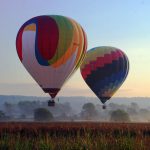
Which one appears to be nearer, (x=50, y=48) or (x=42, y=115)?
(x=50, y=48)

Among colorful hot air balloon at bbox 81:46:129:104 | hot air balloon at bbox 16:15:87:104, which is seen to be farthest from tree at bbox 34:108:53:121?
hot air balloon at bbox 16:15:87:104

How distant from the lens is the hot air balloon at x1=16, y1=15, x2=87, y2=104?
4544 centimetres

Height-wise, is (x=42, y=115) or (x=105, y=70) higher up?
(x=105, y=70)

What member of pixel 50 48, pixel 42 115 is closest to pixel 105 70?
pixel 50 48

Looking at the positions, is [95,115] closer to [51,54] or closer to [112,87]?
[112,87]

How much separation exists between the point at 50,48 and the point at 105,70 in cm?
1604

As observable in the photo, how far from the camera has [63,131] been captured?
129ft

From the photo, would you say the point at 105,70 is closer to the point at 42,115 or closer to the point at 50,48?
the point at 50,48

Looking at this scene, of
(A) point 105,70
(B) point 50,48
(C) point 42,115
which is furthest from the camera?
(C) point 42,115

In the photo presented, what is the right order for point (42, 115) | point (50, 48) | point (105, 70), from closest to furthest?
point (50, 48) → point (105, 70) → point (42, 115)

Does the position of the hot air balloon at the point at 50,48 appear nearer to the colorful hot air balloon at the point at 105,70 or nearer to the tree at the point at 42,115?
the colorful hot air balloon at the point at 105,70

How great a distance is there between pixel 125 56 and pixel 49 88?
1624 centimetres

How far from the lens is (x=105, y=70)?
197ft

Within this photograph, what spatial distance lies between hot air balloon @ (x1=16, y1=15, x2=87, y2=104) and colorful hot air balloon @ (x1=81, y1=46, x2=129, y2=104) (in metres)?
12.2
